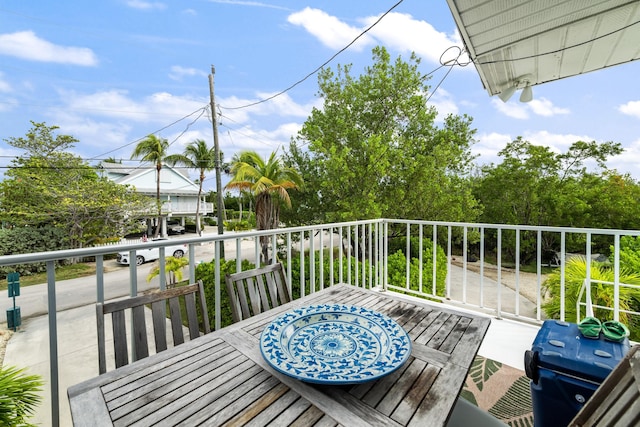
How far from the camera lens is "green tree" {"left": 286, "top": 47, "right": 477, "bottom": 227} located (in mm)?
8375

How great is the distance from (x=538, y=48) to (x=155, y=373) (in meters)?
3.50

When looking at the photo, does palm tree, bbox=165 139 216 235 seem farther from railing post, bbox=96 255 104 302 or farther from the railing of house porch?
railing post, bbox=96 255 104 302

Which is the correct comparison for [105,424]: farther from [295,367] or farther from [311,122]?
[311,122]

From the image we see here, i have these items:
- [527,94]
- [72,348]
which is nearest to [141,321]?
[527,94]

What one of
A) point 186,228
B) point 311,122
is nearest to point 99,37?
point 186,228

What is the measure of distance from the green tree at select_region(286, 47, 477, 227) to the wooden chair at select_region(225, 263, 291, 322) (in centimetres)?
638

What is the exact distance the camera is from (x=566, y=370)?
114 centimetres

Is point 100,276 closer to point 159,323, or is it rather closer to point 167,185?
point 159,323

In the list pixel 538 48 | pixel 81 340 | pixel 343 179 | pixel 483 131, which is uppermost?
pixel 483 131

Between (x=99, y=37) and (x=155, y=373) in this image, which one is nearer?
(x=155, y=373)

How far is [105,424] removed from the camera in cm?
74

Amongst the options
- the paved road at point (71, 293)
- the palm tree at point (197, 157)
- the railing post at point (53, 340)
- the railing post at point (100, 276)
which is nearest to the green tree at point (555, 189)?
the railing post at point (100, 276)

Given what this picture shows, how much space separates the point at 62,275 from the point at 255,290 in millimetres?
15968

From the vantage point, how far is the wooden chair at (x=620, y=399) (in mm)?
538
